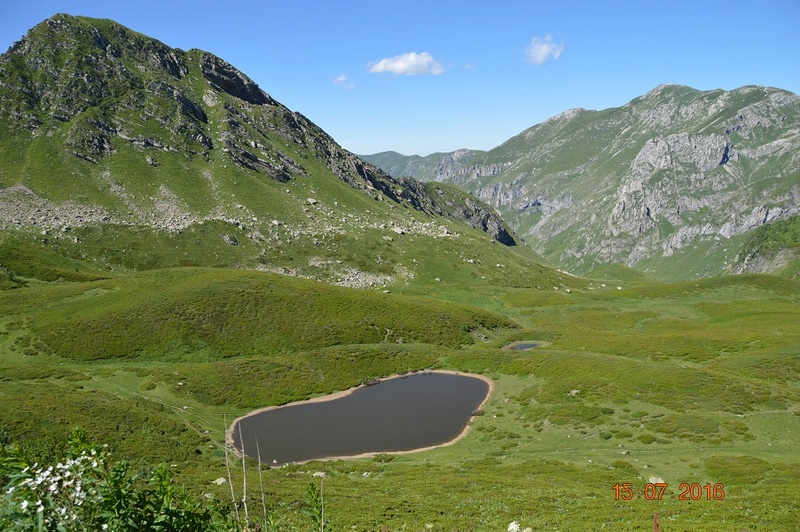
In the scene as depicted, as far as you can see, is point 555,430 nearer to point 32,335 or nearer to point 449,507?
point 449,507

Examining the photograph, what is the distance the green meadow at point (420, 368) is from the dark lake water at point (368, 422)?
336cm

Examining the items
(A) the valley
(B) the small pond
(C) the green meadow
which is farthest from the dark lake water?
(B) the small pond

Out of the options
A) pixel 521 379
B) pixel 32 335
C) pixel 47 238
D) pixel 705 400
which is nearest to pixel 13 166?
pixel 47 238

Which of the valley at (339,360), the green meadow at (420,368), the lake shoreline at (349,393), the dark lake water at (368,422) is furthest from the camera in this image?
the dark lake water at (368,422)

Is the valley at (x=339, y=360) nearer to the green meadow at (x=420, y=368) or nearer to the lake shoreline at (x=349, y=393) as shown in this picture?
the green meadow at (x=420, y=368)

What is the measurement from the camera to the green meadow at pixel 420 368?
1384 inches

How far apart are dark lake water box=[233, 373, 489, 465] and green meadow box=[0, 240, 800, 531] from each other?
336 cm

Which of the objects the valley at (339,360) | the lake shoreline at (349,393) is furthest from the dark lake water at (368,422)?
the valley at (339,360)

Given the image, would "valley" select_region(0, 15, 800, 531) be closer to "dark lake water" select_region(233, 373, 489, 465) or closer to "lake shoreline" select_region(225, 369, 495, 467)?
"lake shoreline" select_region(225, 369, 495, 467)

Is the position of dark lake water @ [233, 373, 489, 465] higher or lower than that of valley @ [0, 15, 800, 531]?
lower

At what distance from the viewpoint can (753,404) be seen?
60062 millimetres

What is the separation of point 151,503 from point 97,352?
85.9 m

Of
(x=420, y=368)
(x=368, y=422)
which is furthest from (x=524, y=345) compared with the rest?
(x=368, y=422)

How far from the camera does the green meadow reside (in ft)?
115
